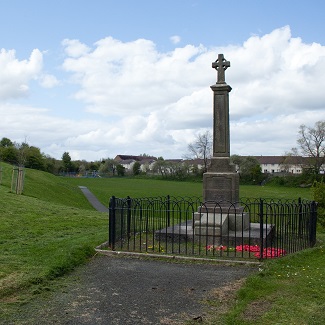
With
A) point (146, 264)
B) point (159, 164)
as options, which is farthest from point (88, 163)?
point (146, 264)

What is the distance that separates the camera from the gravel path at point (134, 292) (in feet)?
18.0

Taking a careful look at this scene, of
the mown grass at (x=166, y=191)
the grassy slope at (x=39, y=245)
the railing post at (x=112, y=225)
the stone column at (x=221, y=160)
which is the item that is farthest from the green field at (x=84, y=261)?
the mown grass at (x=166, y=191)

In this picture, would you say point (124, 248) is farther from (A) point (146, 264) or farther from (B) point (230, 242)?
(B) point (230, 242)

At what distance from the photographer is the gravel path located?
18.0ft

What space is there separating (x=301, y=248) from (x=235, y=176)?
115 inches

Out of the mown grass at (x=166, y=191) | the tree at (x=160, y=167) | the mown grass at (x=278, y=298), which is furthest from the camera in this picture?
the tree at (x=160, y=167)

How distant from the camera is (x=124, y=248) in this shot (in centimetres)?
1002

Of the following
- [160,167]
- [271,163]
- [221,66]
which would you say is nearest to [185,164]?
[160,167]

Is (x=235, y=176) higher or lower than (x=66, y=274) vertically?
higher

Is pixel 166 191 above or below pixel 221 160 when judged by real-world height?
below

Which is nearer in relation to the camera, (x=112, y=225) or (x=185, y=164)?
(x=112, y=225)

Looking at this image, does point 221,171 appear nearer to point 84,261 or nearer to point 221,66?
point 221,66

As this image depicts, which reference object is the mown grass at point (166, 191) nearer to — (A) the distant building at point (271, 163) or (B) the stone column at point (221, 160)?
(A) the distant building at point (271, 163)

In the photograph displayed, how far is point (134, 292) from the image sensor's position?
6566 mm
